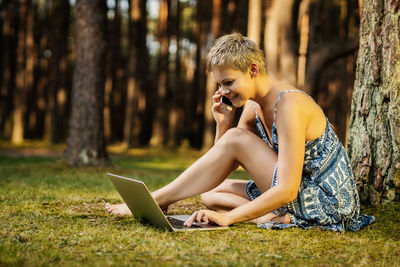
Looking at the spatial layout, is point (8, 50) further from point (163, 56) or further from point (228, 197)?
point (228, 197)

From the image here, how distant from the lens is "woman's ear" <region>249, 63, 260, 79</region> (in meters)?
3.21

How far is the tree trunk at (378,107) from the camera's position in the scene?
4.03m

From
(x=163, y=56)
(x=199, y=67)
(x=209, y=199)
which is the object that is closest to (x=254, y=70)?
(x=209, y=199)

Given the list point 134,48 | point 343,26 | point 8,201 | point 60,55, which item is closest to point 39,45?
point 60,55

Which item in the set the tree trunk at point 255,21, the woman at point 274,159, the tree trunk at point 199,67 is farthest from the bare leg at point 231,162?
the tree trunk at point 199,67

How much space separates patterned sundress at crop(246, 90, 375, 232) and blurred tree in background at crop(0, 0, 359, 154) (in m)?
6.14

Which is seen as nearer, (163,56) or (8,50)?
(163,56)

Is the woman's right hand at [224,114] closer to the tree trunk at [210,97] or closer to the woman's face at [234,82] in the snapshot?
the woman's face at [234,82]

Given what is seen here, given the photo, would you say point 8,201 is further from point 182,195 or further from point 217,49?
point 217,49

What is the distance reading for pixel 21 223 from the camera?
11.2 feet

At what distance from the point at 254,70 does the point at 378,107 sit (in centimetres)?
153

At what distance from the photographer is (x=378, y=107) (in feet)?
13.6

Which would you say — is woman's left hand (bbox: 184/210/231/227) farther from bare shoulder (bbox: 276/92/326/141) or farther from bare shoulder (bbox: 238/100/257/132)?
bare shoulder (bbox: 238/100/257/132)

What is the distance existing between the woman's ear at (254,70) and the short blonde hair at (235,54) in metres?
0.03
